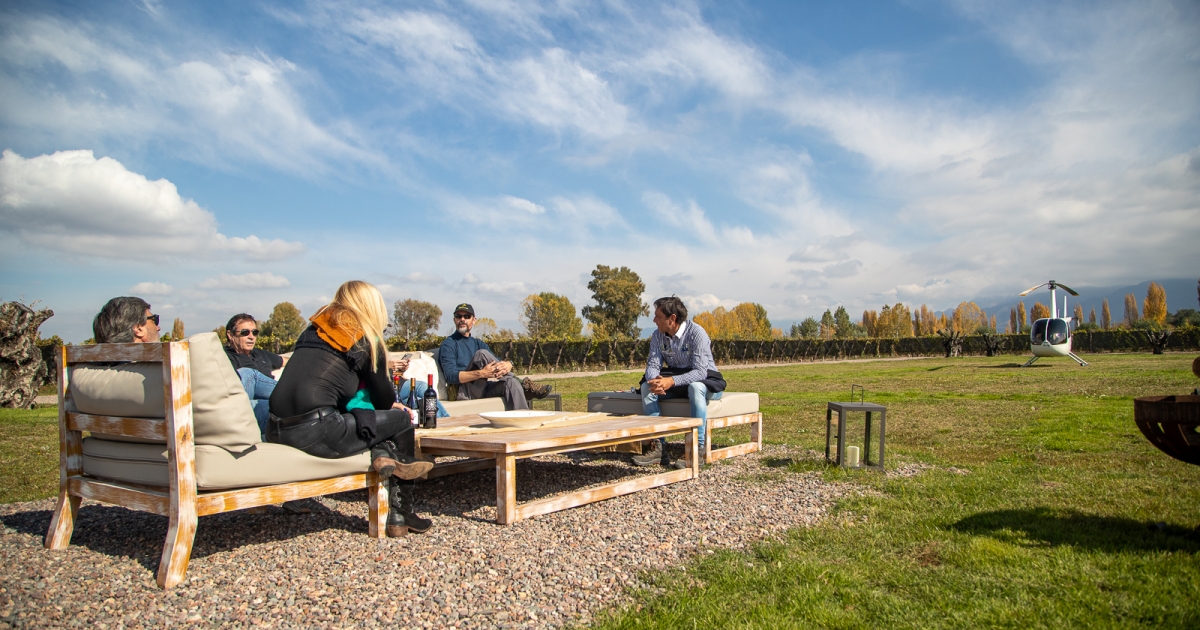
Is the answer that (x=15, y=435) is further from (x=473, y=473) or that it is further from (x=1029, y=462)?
(x=1029, y=462)

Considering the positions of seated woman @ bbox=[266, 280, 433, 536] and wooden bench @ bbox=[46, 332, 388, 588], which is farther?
seated woman @ bbox=[266, 280, 433, 536]

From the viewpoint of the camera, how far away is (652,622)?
7.65ft

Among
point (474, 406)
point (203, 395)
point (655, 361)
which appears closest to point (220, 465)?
point (203, 395)

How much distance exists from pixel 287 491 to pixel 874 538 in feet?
9.10

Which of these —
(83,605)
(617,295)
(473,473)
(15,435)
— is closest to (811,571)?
(83,605)

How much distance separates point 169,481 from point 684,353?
12.7ft

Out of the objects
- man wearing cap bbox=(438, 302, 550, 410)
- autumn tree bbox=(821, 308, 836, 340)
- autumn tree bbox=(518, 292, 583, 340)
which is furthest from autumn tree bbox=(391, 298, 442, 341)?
man wearing cap bbox=(438, 302, 550, 410)

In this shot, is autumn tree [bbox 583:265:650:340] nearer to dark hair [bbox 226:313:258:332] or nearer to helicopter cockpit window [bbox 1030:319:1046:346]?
helicopter cockpit window [bbox 1030:319:1046:346]

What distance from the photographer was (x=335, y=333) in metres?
3.28

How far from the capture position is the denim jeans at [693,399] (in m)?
5.39

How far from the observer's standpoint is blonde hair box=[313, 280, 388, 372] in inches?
131

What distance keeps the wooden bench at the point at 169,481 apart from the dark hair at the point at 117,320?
21cm

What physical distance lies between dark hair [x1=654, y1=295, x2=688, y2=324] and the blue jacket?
1.67m

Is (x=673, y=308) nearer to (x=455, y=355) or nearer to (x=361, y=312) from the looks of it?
(x=455, y=355)
